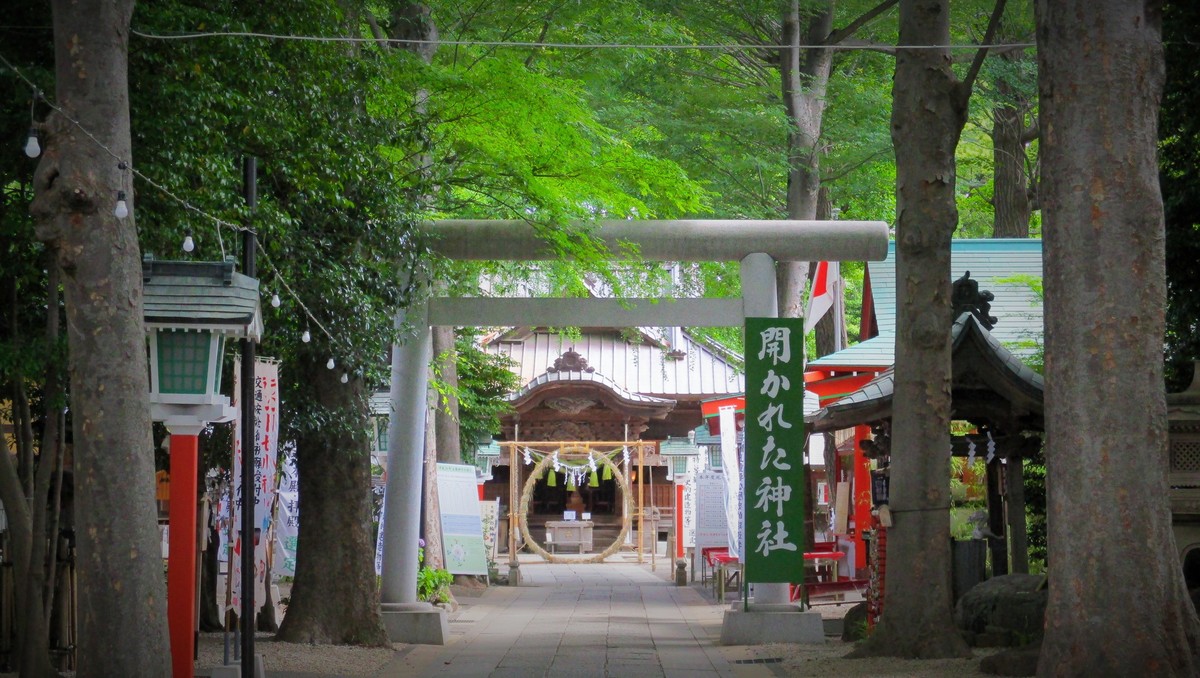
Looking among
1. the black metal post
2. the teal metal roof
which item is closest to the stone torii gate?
the black metal post

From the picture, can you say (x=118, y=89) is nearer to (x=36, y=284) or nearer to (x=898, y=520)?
(x=36, y=284)

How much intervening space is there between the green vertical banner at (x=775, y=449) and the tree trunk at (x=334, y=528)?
415 centimetres

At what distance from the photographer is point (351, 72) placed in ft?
40.5

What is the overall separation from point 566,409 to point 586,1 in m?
17.8

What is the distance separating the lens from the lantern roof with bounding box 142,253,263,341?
919 centimetres

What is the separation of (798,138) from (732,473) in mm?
5222

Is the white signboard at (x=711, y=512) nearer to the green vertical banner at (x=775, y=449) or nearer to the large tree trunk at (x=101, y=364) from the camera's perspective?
the green vertical banner at (x=775, y=449)

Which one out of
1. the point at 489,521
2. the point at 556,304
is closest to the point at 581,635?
the point at 556,304

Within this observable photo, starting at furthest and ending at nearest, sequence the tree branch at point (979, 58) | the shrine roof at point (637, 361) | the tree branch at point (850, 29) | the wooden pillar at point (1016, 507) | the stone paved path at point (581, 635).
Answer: the shrine roof at point (637, 361) → the tree branch at point (850, 29) → the wooden pillar at point (1016, 507) → the stone paved path at point (581, 635) → the tree branch at point (979, 58)

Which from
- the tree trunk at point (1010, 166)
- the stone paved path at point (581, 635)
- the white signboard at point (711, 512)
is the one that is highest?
the tree trunk at point (1010, 166)

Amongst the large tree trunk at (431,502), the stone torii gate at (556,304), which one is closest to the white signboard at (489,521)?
the large tree trunk at (431,502)

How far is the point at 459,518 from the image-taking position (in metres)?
21.8

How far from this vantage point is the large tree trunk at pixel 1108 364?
780 centimetres

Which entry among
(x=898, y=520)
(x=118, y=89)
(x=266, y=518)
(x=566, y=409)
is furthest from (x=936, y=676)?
(x=566, y=409)
